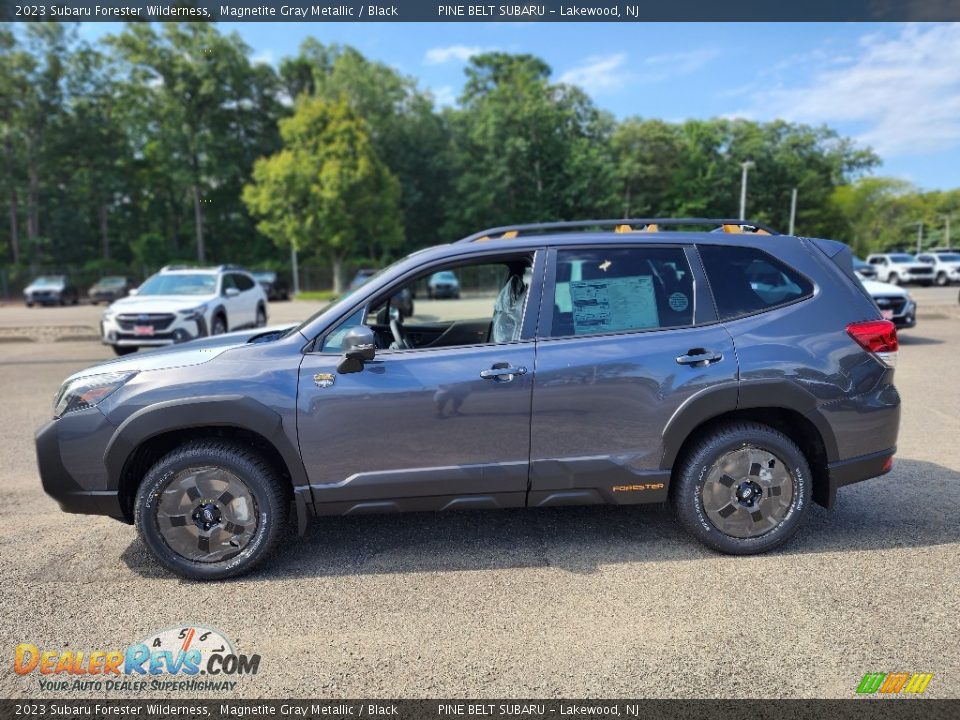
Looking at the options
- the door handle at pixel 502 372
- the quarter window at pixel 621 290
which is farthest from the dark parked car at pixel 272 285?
the door handle at pixel 502 372

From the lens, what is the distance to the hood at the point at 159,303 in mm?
11203

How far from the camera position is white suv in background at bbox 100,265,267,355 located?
11.1 m

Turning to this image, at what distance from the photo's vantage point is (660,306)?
3580 millimetres

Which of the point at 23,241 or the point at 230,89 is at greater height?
the point at 230,89

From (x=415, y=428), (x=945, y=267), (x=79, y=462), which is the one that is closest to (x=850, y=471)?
(x=415, y=428)

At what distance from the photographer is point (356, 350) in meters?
3.23

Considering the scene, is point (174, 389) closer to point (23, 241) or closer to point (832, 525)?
point (832, 525)

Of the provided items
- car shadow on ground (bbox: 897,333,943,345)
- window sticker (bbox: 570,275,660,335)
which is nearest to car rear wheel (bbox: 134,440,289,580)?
window sticker (bbox: 570,275,660,335)

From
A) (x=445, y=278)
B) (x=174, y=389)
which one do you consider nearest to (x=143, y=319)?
(x=445, y=278)

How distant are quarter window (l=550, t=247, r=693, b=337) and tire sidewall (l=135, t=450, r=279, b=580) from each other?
1.79 m

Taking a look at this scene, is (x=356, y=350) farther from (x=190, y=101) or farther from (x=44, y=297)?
(x=190, y=101)

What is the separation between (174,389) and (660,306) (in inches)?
105

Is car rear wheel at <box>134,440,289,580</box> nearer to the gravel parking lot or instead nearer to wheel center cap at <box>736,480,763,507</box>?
the gravel parking lot

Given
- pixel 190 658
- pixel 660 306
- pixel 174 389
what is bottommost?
pixel 190 658
